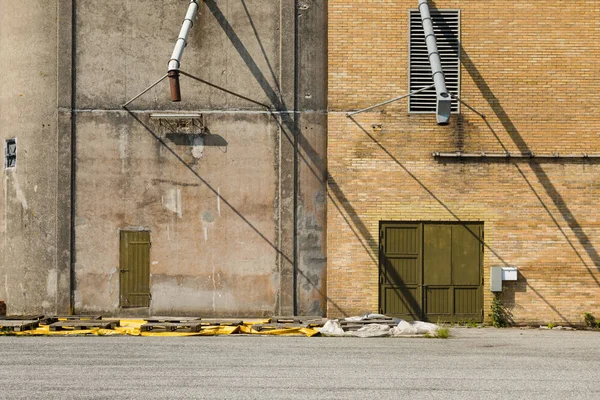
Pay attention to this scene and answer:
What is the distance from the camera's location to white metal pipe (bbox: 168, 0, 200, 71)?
16.0 metres

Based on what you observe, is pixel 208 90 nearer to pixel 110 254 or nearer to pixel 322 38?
pixel 322 38

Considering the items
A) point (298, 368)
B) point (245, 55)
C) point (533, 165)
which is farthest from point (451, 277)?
point (245, 55)

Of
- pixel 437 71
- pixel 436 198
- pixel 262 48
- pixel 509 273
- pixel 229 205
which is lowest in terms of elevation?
pixel 509 273

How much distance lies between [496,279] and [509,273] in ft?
1.14

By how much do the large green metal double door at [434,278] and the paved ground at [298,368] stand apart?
2068mm

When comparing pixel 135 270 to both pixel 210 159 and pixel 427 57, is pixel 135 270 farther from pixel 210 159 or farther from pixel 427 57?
pixel 427 57

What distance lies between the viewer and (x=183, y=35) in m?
16.6

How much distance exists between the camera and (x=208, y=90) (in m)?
17.9

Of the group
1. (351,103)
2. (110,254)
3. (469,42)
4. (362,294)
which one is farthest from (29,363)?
(469,42)

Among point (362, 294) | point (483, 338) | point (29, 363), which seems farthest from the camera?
point (362, 294)

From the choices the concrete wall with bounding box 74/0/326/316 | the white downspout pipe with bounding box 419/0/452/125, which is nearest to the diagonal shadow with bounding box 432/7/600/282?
the white downspout pipe with bounding box 419/0/452/125

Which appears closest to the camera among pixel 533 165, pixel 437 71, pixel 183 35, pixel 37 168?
pixel 437 71

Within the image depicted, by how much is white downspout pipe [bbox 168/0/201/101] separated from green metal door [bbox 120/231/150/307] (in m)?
3.83

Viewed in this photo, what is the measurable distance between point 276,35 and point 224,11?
4.50 ft
